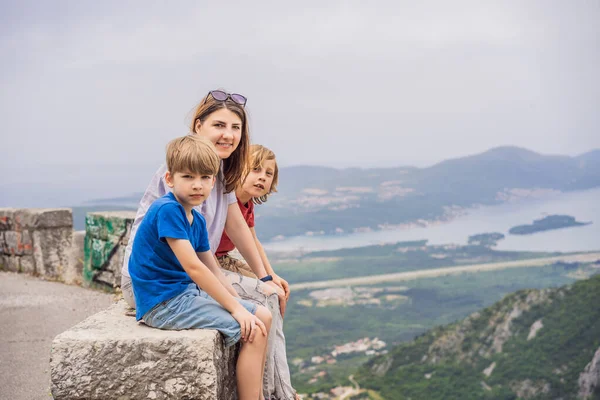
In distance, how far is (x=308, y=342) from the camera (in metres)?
60.4

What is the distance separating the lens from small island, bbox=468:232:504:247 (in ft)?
316

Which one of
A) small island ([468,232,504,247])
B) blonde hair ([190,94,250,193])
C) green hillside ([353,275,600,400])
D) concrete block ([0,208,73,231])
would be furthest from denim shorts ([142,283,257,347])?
small island ([468,232,504,247])

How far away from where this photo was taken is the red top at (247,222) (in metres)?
3.88

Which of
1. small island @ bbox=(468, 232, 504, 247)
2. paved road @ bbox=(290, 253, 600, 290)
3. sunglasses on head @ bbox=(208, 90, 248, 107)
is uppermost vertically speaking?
sunglasses on head @ bbox=(208, 90, 248, 107)

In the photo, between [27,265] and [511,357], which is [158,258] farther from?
[511,357]

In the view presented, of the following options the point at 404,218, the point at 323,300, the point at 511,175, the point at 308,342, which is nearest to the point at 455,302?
the point at 323,300

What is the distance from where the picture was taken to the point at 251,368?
298 centimetres

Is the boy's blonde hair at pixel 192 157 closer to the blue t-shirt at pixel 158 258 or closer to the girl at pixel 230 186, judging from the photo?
the blue t-shirt at pixel 158 258

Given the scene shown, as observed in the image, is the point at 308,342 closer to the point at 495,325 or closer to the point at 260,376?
the point at 495,325

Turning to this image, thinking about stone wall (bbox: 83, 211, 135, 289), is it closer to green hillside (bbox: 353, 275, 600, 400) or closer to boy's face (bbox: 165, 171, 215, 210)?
boy's face (bbox: 165, 171, 215, 210)

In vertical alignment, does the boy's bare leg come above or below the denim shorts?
below

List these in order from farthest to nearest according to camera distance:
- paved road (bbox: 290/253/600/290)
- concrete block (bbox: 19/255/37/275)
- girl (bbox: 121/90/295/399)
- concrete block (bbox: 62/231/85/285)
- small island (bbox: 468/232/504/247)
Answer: small island (bbox: 468/232/504/247) < paved road (bbox: 290/253/600/290) < concrete block (bbox: 19/255/37/275) < concrete block (bbox: 62/231/85/285) < girl (bbox: 121/90/295/399)

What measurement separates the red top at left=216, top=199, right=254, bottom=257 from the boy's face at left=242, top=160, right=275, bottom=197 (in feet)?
0.36

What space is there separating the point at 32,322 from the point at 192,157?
4499 millimetres
